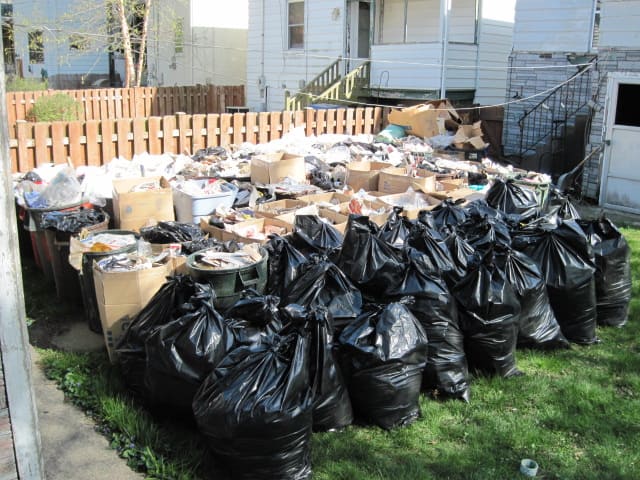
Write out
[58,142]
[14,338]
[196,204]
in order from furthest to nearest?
[58,142] < [196,204] < [14,338]

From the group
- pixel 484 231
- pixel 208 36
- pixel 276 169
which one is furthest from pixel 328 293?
pixel 208 36

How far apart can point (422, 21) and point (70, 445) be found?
1637 centimetres

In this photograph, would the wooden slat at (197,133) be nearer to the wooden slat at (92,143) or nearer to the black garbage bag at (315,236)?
the wooden slat at (92,143)

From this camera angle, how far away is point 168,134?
8.30 metres

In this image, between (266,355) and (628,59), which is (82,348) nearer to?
(266,355)

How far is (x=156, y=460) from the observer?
3309 mm

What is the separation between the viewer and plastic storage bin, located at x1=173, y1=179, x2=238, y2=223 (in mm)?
5926

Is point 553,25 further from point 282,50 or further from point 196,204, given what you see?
point 282,50

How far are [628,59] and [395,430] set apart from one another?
7659mm

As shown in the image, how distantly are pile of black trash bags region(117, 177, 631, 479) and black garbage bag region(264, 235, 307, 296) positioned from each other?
1 centimetres

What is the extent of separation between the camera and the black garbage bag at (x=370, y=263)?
172 inches

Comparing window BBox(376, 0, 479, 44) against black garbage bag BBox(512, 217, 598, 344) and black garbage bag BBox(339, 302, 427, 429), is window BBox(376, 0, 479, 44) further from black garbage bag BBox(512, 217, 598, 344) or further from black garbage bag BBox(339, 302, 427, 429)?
black garbage bag BBox(339, 302, 427, 429)

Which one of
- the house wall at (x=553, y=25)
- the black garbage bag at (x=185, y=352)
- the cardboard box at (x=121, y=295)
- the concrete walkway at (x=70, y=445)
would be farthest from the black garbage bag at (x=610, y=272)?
Result: the house wall at (x=553, y=25)

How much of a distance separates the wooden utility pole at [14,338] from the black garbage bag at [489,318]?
2.66m
